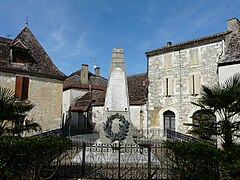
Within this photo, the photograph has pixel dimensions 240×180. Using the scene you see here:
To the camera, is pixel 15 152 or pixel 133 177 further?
pixel 133 177

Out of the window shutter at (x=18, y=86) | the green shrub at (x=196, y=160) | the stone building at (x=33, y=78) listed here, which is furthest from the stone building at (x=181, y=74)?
the green shrub at (x=196, y=160)

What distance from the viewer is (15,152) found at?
16.9ft

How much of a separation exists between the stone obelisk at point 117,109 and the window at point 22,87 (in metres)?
8.82

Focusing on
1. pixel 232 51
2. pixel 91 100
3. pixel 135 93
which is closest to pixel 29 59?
pixel 135 93

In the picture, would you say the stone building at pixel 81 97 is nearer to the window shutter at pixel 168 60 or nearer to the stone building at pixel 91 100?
the stone building at pixel 91 100

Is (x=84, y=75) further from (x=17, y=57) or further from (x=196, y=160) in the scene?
(x=196, y=160)

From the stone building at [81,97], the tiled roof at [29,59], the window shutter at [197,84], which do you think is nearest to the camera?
the tiled roof at [29,59]

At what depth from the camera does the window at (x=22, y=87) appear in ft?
49.9

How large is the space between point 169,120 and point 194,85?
3.35 metres

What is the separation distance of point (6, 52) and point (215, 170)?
1571 centimetres

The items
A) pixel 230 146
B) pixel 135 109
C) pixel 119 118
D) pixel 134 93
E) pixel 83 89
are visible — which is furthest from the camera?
pixel 83 89

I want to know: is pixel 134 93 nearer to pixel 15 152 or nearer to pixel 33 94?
pixel 33 94

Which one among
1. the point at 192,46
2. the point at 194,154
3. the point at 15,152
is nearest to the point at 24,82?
the point at 15,152

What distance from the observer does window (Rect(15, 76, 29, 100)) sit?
1522 cm
